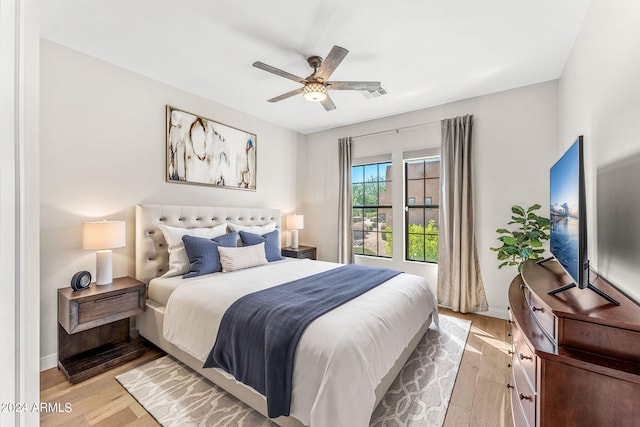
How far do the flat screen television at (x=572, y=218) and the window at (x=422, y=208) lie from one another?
6.93 ft

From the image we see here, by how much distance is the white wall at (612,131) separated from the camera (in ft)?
4.30

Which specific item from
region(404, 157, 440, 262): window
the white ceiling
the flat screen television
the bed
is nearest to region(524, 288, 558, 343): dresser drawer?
the flat screen television

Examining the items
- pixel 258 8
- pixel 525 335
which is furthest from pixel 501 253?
pixel 258 8

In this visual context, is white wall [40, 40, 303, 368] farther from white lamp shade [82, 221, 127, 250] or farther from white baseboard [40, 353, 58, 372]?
white lamp shade [82, 221, 127, 250]

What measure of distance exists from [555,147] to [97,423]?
4.57 metres

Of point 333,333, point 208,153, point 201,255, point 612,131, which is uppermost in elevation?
point 208,153

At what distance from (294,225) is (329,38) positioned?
9.14 ft

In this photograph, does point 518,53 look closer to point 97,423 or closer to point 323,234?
point 323,234

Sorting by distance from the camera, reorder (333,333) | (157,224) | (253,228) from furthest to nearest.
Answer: (253,228), (157,224), (333,333)

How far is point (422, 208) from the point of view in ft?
12.8

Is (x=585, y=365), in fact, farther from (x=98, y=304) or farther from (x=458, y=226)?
(x=98, y=304)

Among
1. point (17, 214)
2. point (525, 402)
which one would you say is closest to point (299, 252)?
point (525, 402)

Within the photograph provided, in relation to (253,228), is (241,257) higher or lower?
lower

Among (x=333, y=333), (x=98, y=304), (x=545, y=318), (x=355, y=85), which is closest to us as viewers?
(x=545, y=318)
